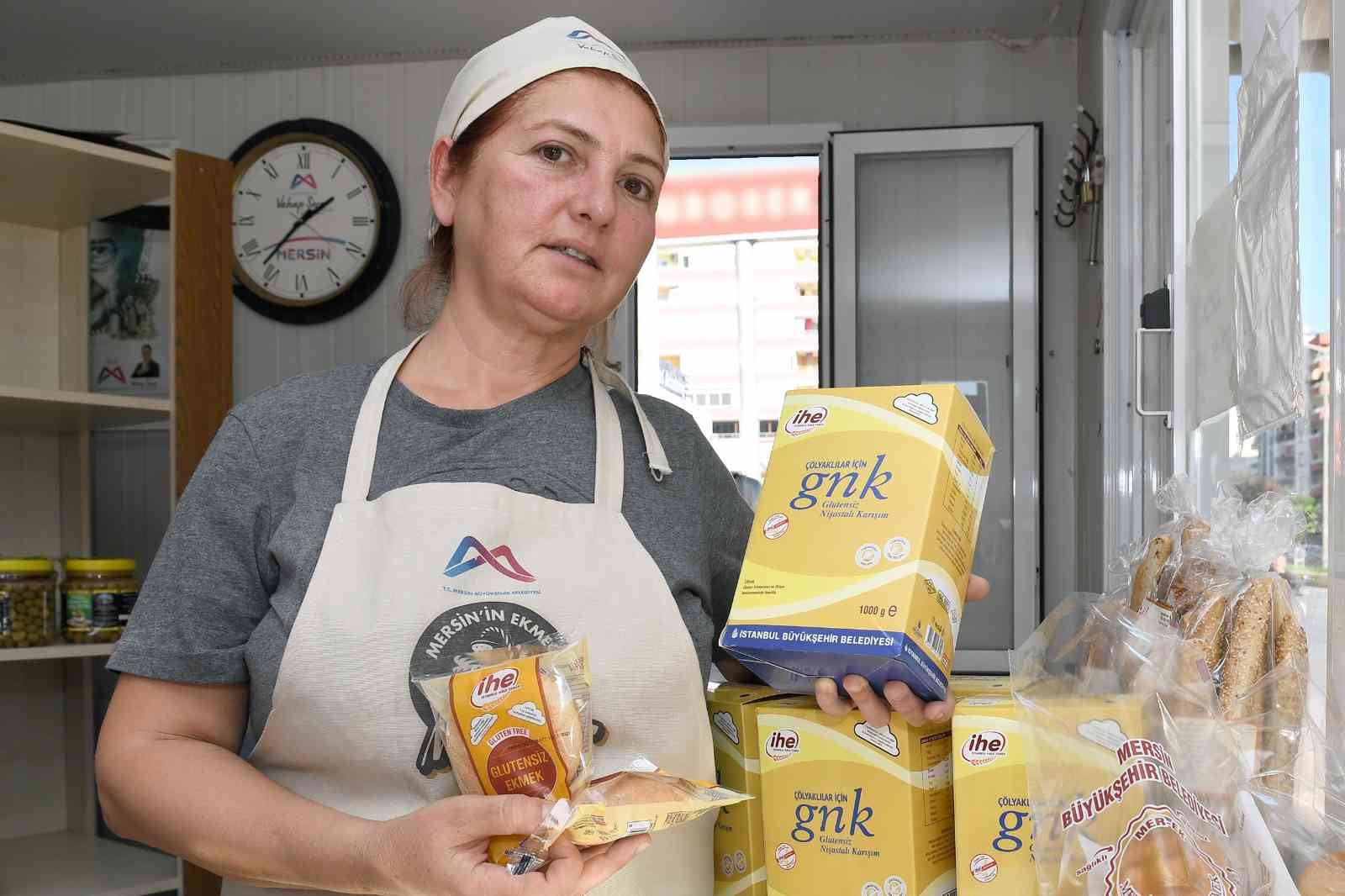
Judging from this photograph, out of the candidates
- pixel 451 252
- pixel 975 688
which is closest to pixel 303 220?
pixel 451 252

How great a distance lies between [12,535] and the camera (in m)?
2.75

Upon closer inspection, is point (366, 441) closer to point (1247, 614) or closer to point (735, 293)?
point (1247, 614)

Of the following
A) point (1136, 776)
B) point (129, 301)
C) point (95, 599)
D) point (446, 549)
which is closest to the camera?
point (1136, 776)

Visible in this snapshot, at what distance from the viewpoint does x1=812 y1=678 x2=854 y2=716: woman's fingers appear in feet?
2.88

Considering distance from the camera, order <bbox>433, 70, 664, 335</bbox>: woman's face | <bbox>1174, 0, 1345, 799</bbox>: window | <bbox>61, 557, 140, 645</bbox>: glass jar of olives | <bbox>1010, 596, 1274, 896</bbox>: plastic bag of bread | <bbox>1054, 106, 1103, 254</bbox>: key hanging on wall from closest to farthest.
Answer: <bbox>1010, 596, 1274, 896</bbox>: plastic bag of bread → <bbox>1174, 0, 1345, 799</bbox>: window → <bbox>433, 70, 664, 335</bbox>: woman's face → <bbox>61, 557, 140, 645</bbox>: glass jar of olives → <bbox>1054, 106, 1103, 254</bbox>: key hanging on wall

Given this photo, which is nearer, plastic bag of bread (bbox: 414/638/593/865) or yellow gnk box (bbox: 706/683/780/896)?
plastic bag of bread (bbox: 414/638/593/865)

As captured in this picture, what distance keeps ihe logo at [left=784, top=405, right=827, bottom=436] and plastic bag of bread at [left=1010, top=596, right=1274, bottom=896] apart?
257 mm

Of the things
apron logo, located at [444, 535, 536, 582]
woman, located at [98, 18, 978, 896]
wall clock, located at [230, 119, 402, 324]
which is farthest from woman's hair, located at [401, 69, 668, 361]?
wall clock, located at [230, 119, 402, 324]

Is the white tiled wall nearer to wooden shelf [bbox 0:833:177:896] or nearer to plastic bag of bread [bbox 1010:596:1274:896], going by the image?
wooden shelf [bbox 0:833:177:896]

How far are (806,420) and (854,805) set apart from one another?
0.99 ft

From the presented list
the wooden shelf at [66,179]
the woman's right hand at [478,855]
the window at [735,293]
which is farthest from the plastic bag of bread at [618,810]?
the window at [735,293]

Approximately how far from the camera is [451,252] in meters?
1.29

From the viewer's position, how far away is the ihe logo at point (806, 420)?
3.09 ft

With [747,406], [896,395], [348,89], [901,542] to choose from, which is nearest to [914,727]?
[901,542]
